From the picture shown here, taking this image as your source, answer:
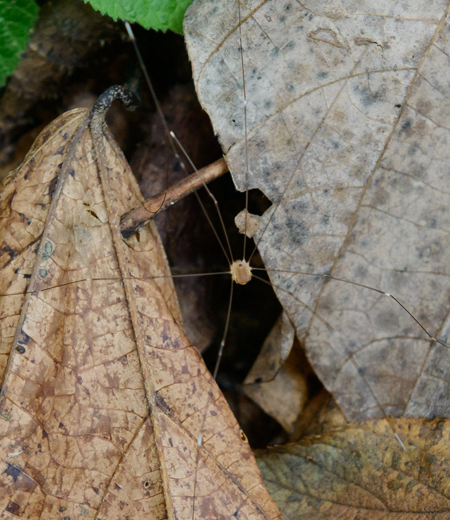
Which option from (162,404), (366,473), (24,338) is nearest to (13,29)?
(24,338)

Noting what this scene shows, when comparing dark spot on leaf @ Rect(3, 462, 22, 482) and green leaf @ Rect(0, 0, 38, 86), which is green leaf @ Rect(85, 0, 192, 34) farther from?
dark spot on leaf @ Rect(3, 462, 22, 482)

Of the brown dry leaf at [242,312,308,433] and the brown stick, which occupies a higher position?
the brown stick

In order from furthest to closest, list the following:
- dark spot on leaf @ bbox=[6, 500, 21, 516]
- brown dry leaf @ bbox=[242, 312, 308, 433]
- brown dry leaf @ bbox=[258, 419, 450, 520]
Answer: brown dry leaf @ bbox=[242, 312, 308, 433]
brown dry leaf @ bbox=[258, 419, 450, 520]
dark spot on leaf @ bbox=[6, 500, 21, 516]

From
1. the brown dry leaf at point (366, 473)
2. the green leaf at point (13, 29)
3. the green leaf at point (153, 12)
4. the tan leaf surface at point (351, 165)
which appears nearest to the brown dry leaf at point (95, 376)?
the brown dry leaf at point (366, 473)

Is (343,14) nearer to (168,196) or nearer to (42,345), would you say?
(168,196)

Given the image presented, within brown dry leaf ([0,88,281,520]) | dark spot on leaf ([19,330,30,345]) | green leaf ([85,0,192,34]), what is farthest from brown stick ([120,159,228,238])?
green leaf ([85,0,192,34])

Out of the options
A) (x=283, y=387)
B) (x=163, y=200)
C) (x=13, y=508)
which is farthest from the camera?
(x=283, y=387)

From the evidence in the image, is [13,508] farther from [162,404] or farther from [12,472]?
[162,404]
